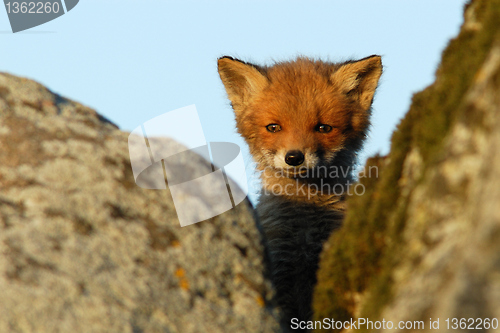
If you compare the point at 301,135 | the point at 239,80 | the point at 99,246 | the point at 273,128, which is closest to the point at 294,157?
the point at 301,135

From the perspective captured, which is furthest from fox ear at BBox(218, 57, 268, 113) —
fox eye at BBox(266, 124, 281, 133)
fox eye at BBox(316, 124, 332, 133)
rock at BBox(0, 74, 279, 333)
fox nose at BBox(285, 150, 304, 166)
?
rock at BBox(0, 74, 279, 333)

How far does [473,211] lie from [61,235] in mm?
1925

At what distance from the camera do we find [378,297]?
91.0 inches

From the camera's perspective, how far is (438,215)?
6.51ft

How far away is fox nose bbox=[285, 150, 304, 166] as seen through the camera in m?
5.95

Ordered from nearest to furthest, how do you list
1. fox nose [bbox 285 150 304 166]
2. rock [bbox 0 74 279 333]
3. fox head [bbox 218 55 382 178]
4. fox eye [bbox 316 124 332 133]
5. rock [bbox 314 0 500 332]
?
rock [bbox 314 0 500 332] → rock [bbox 0 74 279 333] → fox nose [bbox 285 150 304 166] → fox head [bbox 218 55 382 178] → fox eye [bbox 316 124 332 133]

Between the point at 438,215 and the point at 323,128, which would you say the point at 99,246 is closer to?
the point at 438,215

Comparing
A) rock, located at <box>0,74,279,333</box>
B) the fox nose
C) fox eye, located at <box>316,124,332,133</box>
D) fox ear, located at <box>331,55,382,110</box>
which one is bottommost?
the fox nose

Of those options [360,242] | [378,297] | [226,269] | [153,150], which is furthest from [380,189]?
[153,150]

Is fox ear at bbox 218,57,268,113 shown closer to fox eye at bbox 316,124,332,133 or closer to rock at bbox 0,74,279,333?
fox eye at bbox 316,124,332,133

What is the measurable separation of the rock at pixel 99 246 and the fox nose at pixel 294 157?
2.72 meters

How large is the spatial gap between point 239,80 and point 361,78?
1.69m

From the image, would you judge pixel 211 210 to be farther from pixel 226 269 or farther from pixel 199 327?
pixel 199 327

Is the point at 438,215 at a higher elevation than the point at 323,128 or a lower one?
higher
